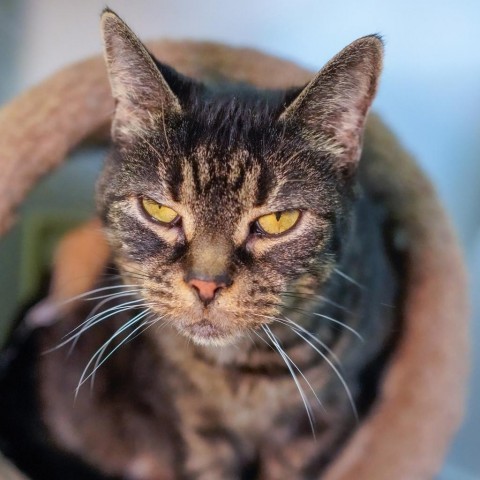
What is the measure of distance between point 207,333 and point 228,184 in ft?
0.66

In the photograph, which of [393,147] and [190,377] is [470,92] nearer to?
[393,147]

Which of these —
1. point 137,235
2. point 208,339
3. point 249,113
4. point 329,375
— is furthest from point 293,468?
point 249,113

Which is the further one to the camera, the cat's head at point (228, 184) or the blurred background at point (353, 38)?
the blurred background at point (353, 38)

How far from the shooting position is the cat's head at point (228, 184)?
788mm

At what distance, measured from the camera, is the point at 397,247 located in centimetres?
122

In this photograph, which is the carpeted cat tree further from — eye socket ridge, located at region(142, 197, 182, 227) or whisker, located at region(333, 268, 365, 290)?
eye socket ridge, located at region(142, 197, 182, 227)

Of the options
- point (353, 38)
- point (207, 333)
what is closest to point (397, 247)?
point (353, 38)

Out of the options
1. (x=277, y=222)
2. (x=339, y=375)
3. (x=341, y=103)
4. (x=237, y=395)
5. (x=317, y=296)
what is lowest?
(x=237, y=395)

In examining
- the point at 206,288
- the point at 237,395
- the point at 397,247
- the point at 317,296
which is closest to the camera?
the point at 206,288

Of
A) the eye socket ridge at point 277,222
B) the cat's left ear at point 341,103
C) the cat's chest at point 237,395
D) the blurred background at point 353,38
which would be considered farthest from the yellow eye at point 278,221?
the blurred background at point 353,38

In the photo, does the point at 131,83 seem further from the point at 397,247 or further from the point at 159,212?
the point at 397,247

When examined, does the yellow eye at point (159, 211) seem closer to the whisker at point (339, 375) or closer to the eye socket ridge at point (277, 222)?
the eye socket ridge at point (277, 222)

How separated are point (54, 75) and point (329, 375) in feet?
2.39

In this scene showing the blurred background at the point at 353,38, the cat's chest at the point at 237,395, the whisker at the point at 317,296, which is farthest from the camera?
the blurred background at the point at 353,38
